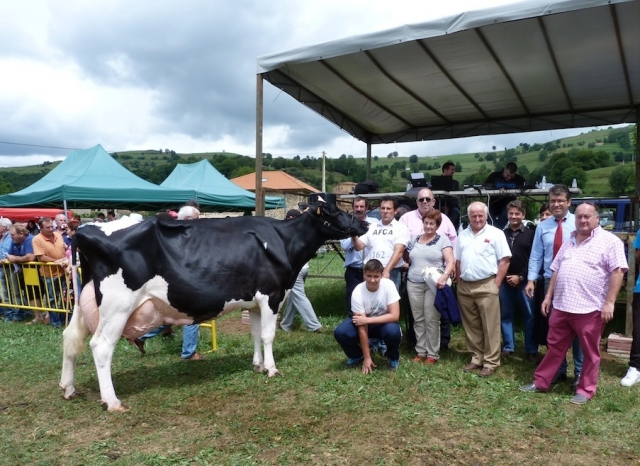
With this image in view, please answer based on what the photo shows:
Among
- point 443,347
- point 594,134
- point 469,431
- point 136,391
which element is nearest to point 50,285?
point 136,391

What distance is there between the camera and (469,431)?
3861 mm

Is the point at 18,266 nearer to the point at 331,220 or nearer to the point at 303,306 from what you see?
the point at 303,306

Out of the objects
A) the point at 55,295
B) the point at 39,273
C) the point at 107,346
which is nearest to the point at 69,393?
the point at 107,346

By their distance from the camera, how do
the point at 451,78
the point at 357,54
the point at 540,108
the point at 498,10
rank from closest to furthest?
the point at 498,10, the point at 357,54, the point at 451,78, the point at 540,108

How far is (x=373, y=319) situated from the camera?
203 inches

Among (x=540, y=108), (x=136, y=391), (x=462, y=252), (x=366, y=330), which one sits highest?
(x=540, y=108)

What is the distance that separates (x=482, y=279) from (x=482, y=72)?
4597 millimetres

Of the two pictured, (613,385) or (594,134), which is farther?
(594,134)

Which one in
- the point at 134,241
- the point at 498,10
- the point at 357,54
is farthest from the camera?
the point at 357,54

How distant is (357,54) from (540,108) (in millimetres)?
5259

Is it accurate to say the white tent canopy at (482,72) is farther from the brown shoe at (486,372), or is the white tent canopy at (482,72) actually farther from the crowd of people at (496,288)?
the brown shoe at (486,372)

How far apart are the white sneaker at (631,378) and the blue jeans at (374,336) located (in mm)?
2293

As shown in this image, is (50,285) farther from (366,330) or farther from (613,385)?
(613,385)

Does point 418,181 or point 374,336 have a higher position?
point 418,181
